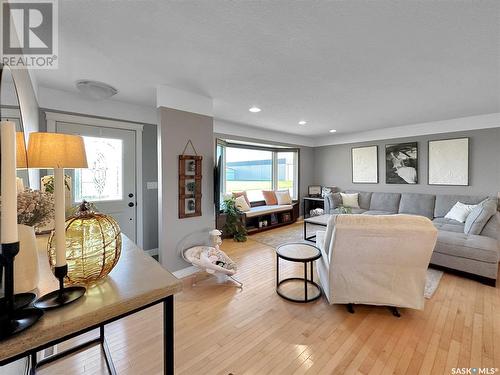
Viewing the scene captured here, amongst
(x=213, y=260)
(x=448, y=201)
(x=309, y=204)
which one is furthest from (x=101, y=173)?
(x=448, y=201)

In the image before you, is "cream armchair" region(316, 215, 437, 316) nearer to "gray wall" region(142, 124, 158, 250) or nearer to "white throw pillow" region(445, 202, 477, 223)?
"white throw pillow" region(445, 202, 477, 223)

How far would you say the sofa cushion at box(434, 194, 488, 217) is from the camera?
12.6ft

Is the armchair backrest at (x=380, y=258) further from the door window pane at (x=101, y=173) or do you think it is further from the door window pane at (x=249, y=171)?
the door window pane at (x=249, y=171)

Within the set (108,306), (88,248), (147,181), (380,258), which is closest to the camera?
(108,306)

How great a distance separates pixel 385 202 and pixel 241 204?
125 inches

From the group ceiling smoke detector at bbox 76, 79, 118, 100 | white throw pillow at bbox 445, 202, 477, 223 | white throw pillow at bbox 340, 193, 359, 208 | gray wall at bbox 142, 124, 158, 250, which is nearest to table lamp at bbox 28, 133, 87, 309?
ceiling smoke detector at bbox 76, 79, 118, 100

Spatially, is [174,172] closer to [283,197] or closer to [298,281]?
[298,281]

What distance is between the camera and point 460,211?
12.0 ft

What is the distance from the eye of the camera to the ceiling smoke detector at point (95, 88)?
2.56 m

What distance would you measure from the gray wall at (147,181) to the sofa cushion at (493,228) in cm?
470

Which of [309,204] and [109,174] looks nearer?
[109,174]

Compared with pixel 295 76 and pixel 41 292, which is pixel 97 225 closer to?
pixel 41 292

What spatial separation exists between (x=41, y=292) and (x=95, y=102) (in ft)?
10.3

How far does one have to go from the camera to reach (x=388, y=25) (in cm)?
160
